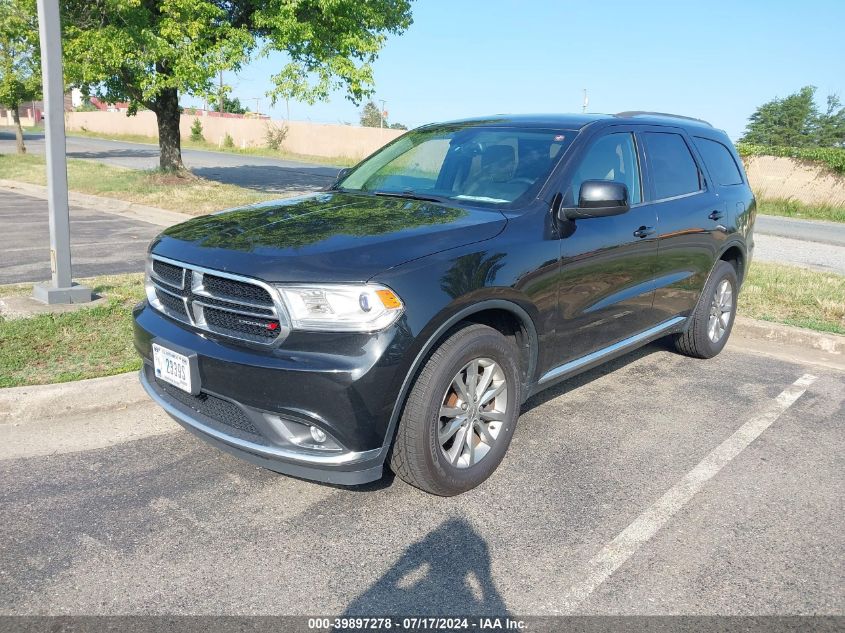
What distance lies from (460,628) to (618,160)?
10.0 ft

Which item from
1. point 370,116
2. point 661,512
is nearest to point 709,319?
point 661,512

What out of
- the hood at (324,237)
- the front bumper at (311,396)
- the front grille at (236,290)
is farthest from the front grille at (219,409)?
the hood at (324,237)

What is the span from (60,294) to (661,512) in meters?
4.86

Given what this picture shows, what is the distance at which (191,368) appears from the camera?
3.22m

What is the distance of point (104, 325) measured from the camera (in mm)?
5523

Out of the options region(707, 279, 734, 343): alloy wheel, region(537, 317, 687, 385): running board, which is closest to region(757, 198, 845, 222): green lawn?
region(707, 279, 734, 343): alloy wheel

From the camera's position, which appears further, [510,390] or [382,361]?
[510,390]

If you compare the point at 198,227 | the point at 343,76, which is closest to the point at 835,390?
the point at 198,227

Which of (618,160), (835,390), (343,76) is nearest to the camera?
(618,160)

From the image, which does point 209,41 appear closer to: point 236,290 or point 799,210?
point 236,290

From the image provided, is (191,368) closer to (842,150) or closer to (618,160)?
(618,160)

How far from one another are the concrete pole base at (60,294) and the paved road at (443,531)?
6.61ft

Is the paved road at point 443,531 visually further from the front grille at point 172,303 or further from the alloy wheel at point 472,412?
the front grille at point 172,303

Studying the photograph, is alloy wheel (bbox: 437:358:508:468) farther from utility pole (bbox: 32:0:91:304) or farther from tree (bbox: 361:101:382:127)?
tree (bbox: 361:101:382:127)
